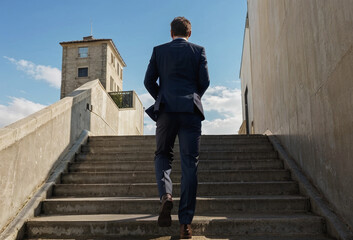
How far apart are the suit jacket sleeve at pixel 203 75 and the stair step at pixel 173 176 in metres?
1.69

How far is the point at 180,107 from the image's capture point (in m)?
2.39

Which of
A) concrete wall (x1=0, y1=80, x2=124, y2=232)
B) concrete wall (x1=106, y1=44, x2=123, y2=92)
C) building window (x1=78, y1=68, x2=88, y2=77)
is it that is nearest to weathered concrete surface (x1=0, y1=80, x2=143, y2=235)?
concrete wall (x1=0, y1=80, x2=124, y2=232)

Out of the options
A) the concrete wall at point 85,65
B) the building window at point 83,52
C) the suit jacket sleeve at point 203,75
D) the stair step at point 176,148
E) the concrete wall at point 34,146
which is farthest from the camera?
the building window at point 83,52

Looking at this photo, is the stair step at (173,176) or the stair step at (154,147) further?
the stair step at (154,147)

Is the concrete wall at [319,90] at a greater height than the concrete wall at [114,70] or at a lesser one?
lesser

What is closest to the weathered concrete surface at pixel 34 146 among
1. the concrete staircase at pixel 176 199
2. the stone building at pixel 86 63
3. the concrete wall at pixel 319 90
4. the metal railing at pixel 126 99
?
the concrete staircase at pixel 176 199

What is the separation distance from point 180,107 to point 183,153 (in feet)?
1.21

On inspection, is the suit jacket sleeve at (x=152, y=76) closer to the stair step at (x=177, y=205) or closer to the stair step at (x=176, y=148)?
the stair step at (x=177, y=205)

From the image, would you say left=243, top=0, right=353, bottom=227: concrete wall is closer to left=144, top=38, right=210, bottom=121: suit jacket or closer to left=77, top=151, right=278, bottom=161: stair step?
left=77, top=151, right=278, bottom=161: stair step

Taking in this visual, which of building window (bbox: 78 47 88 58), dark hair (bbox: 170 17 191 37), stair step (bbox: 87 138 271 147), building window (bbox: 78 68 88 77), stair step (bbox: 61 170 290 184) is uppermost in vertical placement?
building window (bbox: 78 47 88 58)

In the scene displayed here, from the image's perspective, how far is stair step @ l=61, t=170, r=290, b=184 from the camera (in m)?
3.89

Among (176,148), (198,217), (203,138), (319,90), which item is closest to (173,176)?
(198,217)

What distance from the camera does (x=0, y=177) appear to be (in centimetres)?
267

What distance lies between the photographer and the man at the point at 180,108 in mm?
2363
